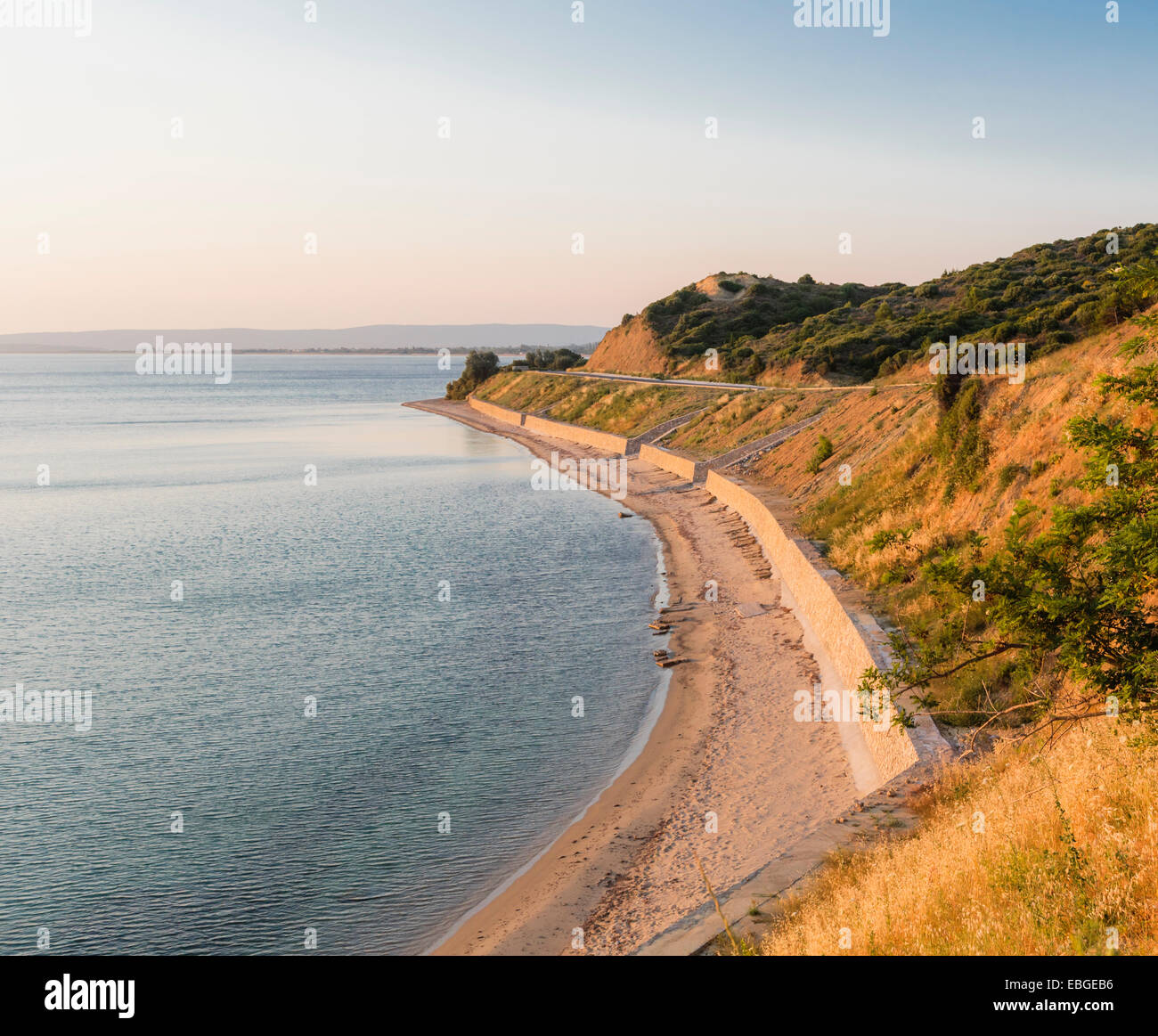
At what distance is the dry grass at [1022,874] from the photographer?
6.83 metres

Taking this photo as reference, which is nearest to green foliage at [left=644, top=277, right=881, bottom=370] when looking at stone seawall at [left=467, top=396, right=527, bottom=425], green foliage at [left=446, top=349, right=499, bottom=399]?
stone seawall at [left=467, top=396, right=527, bottom=425]

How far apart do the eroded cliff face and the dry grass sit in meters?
79.1

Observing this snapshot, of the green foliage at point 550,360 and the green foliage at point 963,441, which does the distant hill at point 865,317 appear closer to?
the green foliage at point 963,441

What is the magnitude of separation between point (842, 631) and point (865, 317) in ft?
204

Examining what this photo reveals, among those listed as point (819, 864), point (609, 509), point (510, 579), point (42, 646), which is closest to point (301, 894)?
point (819, 864)

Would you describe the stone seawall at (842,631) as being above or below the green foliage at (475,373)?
below

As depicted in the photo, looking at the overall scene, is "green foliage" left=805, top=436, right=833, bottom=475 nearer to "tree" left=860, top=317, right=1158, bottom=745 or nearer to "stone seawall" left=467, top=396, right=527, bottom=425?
"tree" left=860, top=317, right=1158, bottom=745

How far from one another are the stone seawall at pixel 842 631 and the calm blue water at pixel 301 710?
4.00 meters

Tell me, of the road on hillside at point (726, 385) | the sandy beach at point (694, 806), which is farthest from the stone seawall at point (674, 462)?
the sandy beach at point (694, 806)

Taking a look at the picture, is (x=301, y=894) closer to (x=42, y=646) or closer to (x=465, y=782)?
(x=465, y=782)

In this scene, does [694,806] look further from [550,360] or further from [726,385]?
[550,360]

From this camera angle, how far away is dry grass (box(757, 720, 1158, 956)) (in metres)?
6.83

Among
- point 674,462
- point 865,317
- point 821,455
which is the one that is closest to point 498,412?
point 865,317
